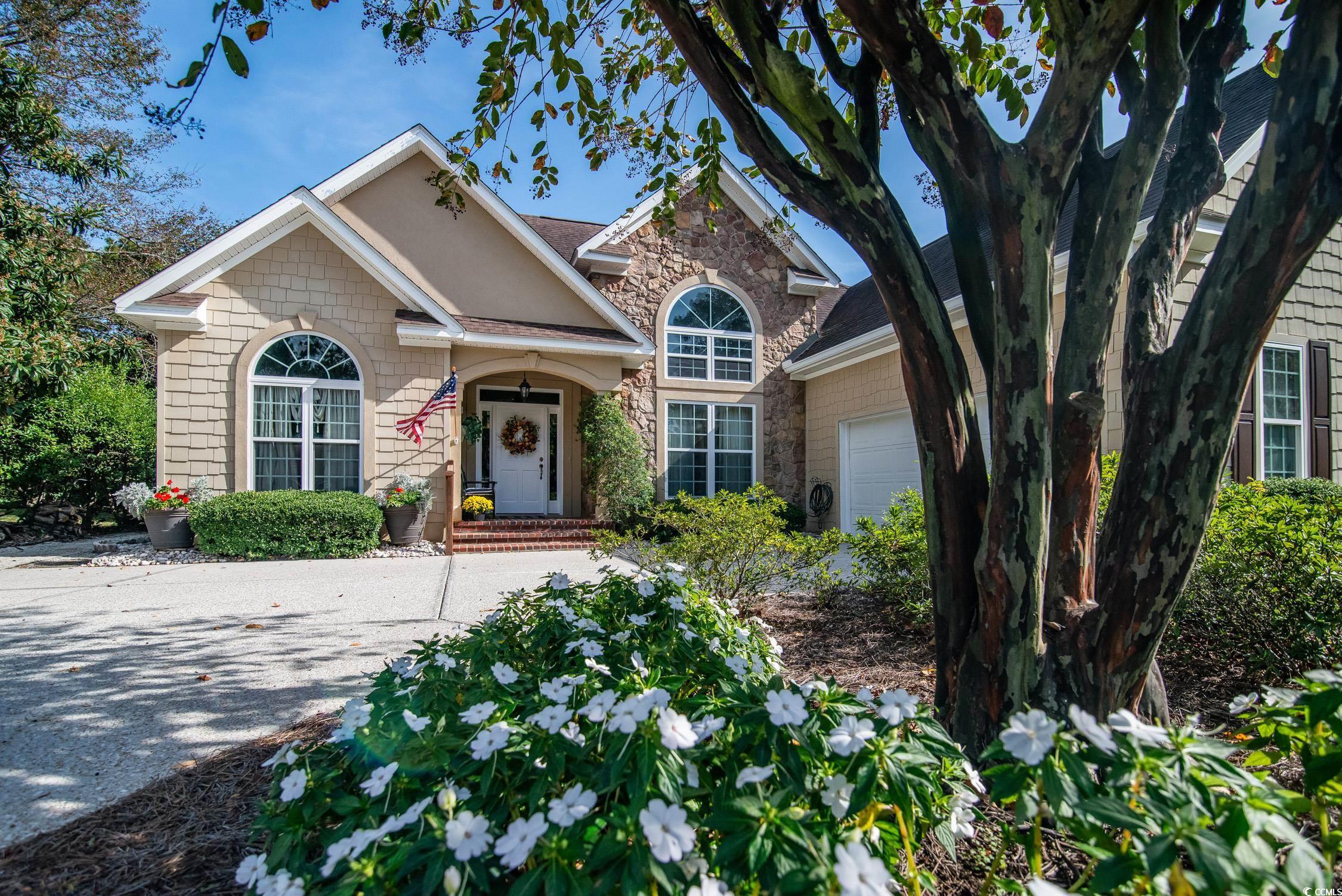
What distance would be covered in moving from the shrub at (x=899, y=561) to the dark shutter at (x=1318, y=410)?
686 centimetres

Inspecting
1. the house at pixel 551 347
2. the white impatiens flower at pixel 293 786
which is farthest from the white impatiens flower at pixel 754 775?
the house at pixel 551 347

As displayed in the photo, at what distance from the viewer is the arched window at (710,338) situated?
12.6 meters

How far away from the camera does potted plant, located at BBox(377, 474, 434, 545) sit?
9539 millimetres

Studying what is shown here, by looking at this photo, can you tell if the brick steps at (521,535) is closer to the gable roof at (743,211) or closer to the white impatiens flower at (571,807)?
the gable roof at (743,211)

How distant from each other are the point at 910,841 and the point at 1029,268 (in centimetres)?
176

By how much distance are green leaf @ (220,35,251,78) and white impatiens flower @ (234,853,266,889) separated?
2.36m

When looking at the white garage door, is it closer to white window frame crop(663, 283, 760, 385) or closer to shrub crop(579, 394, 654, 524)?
white window frame crop(663, 283, 760, 385)

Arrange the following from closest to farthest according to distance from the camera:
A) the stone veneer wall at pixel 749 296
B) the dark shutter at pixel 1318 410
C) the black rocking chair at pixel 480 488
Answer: the dark shutter at pixel 1318 410 < the black rocking chair at pixel 480 488 < the stone veneer wall at pixel 749 296

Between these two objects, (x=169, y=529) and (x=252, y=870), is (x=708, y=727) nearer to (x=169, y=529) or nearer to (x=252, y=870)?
(x=252, y=870)

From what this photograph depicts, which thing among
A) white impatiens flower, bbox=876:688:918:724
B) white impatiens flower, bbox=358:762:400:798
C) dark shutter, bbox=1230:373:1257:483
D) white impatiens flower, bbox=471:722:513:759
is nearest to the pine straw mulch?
white impatiens flower, bbox=358:762:400:798

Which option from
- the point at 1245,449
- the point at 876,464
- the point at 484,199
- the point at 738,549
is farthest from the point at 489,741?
the point at 484,199

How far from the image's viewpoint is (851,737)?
119 centimetres

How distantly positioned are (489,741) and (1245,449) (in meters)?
9.40

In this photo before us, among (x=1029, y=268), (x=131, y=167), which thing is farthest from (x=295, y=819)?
(x=131, y=167)
